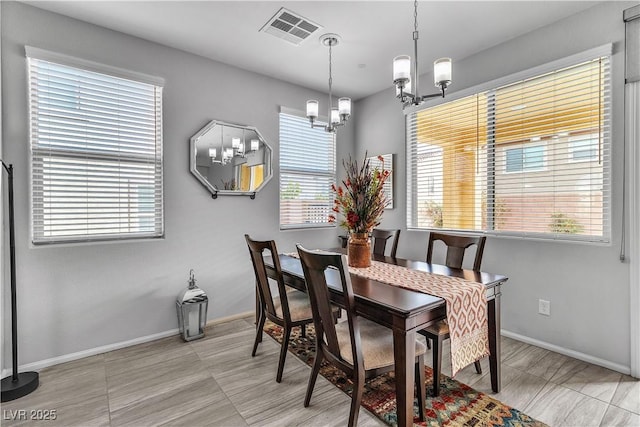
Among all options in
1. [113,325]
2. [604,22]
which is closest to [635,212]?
[604,22]

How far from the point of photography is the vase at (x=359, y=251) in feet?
7.61

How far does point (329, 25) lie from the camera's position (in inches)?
105

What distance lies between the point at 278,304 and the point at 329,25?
A: 2405 millimetres

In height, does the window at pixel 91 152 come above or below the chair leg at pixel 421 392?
above

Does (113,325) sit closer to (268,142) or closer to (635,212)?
(268,142)

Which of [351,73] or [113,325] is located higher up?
[351,73]

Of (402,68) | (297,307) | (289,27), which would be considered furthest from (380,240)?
(289,27)

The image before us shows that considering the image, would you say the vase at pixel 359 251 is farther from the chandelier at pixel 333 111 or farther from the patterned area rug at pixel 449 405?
the chandelier at pixel 333 111

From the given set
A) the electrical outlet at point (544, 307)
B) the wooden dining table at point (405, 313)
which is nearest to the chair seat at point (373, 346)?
the wooden dining table at point (405, 313)

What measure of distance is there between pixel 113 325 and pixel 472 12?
4055 mm

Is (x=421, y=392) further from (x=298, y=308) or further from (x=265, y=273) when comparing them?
(x=265, y=273)

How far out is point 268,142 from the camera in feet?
12.1

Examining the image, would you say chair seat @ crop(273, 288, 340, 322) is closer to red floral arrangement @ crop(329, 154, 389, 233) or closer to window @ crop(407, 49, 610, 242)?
red floral arrangement @ crop(329, 154, 389, 233)

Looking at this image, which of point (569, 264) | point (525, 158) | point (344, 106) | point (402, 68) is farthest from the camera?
point (525, 158)
